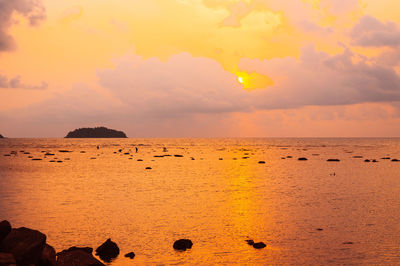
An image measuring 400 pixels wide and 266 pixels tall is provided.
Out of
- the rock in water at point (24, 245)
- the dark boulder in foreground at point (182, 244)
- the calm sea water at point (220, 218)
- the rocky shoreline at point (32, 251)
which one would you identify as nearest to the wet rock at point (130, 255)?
the calm sea water at point (220, 218)

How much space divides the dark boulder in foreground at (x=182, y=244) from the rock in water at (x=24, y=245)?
6910 mm

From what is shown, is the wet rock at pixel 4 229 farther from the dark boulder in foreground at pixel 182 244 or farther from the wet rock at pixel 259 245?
the wet rock at pixel 259 245

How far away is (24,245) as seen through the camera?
15211 millimetres

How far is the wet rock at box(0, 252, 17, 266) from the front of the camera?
525 inches

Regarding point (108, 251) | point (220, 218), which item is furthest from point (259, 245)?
point (108, 251)

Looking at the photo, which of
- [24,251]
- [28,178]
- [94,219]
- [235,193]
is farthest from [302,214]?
[28,178]

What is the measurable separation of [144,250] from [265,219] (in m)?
10.6

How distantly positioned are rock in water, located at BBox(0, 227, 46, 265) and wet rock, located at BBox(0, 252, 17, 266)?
1041 mm

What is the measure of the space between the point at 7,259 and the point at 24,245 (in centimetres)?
171

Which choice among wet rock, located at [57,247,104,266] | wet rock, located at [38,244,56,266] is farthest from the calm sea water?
wet rock, located at [38,244,56,266]

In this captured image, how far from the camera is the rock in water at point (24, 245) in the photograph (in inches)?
584

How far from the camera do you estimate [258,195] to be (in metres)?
38.4

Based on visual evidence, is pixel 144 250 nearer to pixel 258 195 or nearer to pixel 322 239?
pixel 322 239

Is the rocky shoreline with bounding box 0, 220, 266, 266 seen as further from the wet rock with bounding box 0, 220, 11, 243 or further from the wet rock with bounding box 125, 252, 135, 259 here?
the wet rock with bounding box 125, 252, 135, 259
